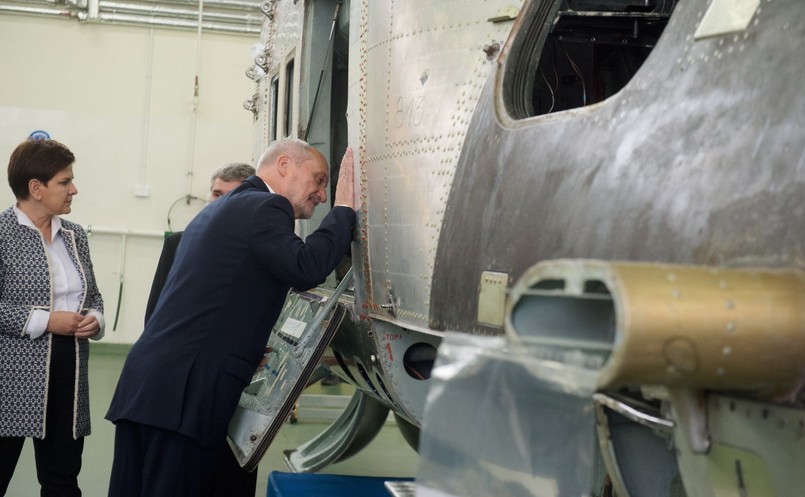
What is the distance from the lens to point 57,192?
12.3 ft

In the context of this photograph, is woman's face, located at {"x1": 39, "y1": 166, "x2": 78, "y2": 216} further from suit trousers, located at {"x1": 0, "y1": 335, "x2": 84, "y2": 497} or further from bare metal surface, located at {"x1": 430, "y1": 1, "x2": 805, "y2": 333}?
bare metal surface, located at {"x1": 430, "y1": 1, "x2": 805, "y2": 333}

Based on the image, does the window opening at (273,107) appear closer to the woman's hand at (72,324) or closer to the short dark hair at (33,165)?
the short dark hair at (33,165)

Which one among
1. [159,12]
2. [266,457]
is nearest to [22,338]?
[266,457]

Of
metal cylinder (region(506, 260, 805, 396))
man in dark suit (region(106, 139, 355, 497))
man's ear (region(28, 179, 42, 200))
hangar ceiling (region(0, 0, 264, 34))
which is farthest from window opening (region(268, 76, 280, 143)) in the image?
hangar ceiling (region(0, 0, 264, 34))

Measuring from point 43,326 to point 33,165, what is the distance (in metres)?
0.64

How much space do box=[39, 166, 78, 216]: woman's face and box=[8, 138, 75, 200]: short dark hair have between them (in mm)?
19

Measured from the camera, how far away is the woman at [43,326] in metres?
3.64

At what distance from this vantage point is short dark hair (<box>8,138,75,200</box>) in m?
3.73

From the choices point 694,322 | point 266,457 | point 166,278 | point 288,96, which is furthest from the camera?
point 266,457

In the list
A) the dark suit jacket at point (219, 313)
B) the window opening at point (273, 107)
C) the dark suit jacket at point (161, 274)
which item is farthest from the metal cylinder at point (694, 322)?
the window opening at point (273, 107)

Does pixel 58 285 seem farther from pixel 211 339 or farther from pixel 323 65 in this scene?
pixel 323 65

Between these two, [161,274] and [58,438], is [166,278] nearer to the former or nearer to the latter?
[161,274]

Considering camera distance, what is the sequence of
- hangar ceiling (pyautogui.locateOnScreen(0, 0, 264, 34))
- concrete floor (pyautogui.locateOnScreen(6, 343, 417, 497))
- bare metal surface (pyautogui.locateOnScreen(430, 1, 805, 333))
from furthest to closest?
hangar ceiling (pyautogui.locateOnScreen(0, 0, 264, 34))
concrete floor (pyautogui.locateOnScreen(6, 343, 417, 497))
bare metal surface (pyautogui.locateOnScreen(430, 1, 805, 333))

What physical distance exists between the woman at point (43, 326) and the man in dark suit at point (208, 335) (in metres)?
0.55
